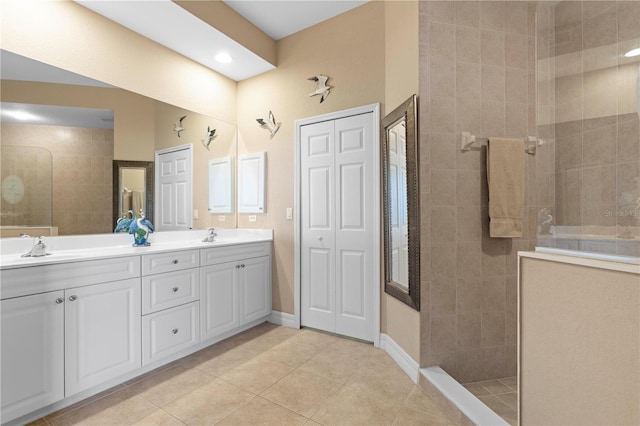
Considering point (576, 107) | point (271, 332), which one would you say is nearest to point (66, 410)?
point (271, 332)

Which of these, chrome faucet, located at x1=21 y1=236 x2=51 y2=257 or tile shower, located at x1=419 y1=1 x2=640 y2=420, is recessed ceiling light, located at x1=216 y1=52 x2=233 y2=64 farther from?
chrome faucet, located at x1=21 y1=236 x2=51 y2=257

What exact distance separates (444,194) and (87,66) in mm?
2841

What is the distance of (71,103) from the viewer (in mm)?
2168

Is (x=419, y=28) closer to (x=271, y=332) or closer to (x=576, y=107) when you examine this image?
(x=576, y=107)

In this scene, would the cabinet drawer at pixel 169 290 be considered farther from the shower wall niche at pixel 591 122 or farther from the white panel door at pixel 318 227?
the shower wall niche at pixel 591 122

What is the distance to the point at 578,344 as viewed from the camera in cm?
101

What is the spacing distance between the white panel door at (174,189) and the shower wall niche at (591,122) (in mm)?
2858

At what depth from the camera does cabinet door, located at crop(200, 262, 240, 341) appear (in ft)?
8.14

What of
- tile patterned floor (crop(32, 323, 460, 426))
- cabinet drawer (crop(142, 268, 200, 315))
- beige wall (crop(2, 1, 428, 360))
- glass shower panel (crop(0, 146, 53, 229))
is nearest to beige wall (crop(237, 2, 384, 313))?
beige wall (crop(2, 1, 428, 360))

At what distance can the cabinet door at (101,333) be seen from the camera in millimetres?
1699

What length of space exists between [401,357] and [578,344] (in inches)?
55.6

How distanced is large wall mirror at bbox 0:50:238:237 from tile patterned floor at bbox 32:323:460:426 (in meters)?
1.25

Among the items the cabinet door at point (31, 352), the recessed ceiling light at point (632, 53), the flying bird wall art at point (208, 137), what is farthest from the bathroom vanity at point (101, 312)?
the recessed ceiling light at point (632, 53)

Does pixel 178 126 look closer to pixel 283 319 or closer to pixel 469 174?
pixel 283 319
